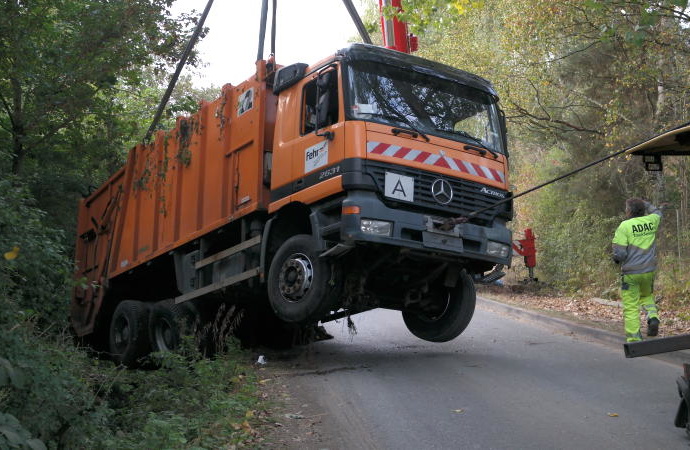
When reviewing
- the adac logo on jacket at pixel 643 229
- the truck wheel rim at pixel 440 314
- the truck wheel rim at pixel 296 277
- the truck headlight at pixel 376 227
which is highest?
the adac logo on jacket at pixel 643 229

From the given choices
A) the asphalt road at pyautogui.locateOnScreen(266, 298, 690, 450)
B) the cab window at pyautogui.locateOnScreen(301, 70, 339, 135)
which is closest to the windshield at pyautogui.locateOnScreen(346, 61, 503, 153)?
the cab window at pyautogui.locateOnScreen(301, 70, 339, 135)

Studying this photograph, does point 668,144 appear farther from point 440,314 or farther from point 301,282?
point 440,314

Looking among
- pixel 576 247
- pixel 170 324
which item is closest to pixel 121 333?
pixel 170 324

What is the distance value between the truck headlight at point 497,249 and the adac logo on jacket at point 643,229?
146 cm

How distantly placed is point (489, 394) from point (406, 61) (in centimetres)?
330

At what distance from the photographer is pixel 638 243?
7477 millimetres

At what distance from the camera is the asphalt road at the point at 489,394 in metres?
4.73

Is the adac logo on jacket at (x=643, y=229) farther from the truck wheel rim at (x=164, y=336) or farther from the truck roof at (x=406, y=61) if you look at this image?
the truck wheel rim at (x=164, y=336)

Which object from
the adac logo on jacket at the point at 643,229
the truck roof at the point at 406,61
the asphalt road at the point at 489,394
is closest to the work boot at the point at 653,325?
the asphalt road at the point at 489,394

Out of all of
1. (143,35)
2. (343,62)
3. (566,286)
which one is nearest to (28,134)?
(143,35)

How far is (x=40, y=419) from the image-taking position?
4797 mm

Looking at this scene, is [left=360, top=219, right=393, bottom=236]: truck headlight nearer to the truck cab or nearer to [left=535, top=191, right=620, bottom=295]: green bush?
the truck cab

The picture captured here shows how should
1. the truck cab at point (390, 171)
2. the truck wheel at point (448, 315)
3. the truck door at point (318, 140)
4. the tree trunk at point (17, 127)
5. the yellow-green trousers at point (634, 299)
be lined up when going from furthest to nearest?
the tree trunk at point (17, 127), the truck wheel at point (448, 315), the yellow-green trousers at point (634, 299), the truck door at point (318, 140), the truck cab at point (390, 171)

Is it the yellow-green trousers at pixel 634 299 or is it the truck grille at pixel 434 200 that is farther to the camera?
the yellow-green trousers at pixel 634 299
